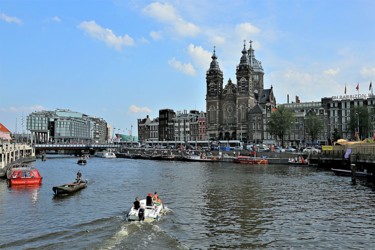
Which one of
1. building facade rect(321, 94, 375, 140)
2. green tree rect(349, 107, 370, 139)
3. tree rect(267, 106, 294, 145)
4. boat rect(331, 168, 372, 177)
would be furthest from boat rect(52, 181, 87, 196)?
building facade rect(321, 94, 375, 140)

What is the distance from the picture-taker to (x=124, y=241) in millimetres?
25609

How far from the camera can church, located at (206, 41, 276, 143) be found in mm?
180275

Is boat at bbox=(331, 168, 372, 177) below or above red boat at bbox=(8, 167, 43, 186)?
→ below

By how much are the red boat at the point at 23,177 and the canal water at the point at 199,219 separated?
5.58ft

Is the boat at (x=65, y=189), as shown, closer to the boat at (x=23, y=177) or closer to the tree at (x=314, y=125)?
the boat at (x=23, y=177)

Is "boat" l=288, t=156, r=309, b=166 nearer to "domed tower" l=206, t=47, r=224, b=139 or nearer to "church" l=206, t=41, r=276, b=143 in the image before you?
"church" l=206, t=41, r=276, b=143

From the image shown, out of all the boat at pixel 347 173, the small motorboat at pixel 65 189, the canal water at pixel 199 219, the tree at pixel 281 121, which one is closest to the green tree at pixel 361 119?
the tree at pixel 281 121

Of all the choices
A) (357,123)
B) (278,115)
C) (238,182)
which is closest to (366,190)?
(238,182)

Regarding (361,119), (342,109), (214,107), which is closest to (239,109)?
(214,107)

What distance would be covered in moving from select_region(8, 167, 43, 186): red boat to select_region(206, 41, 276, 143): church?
434ft

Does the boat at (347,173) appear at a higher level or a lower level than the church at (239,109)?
lower

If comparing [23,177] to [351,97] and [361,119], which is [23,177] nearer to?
[361,119]

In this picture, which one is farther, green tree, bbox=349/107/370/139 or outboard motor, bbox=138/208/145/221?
green tree, bbox=349/107/370/139

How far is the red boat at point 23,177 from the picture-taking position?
5475 centimetres
